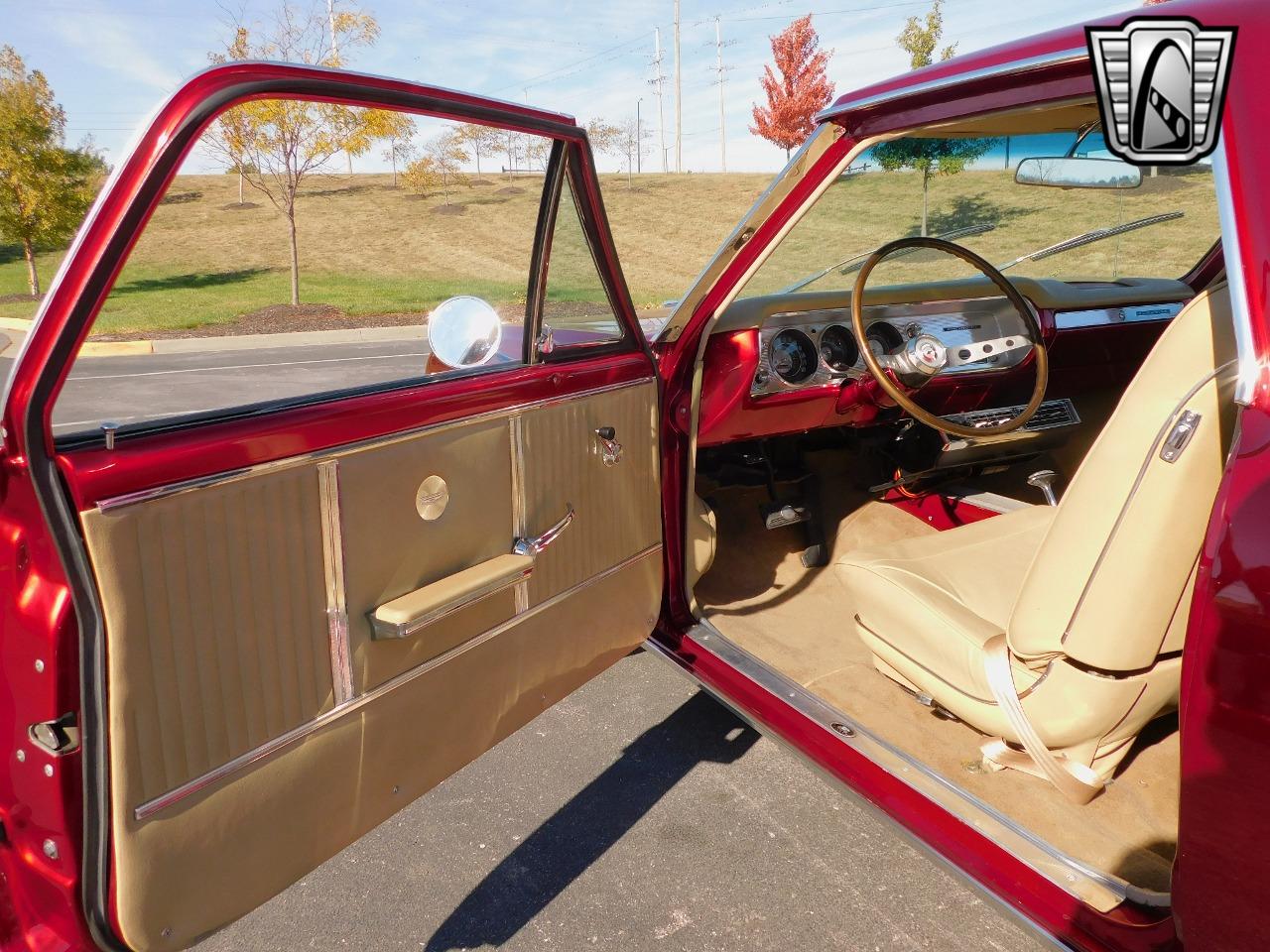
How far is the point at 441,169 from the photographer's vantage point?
2363 mm

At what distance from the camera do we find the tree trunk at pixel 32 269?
48.9 inches

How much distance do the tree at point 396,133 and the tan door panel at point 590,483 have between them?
621 mm

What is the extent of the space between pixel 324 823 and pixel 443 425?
0.73m

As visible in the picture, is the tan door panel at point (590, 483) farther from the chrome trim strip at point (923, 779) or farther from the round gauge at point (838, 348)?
the round gauge at point (838, 348)

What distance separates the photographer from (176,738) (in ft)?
4.25

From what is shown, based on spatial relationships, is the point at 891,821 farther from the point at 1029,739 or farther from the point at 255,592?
the point at 255,592

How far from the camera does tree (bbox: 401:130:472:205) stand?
2.01 m

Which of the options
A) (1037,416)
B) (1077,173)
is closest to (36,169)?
(1077,173)

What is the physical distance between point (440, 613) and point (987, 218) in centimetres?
237

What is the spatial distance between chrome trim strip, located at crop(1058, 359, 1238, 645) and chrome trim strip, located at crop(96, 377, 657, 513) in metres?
1.09

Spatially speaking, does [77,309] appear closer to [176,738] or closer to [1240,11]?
[176,738]

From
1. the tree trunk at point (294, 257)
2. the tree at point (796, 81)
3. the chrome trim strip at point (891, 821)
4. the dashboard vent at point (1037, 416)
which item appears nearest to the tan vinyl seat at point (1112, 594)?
the chrome trim strip at point (891, 821)

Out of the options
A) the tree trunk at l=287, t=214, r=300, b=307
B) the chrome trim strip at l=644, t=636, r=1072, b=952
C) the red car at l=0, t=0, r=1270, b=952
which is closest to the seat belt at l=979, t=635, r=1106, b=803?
the red car at l=0, t=0, r=1270, b=952

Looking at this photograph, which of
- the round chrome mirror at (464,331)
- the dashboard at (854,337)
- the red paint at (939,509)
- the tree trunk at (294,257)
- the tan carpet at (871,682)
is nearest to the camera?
the tan carpet at (871,682)
